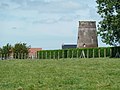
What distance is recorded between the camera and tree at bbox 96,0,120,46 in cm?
5187

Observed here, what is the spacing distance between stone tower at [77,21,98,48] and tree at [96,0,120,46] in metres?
40.7

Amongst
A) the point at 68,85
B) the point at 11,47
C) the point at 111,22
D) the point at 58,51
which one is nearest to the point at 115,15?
the point at 111,22

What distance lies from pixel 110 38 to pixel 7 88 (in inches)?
1657

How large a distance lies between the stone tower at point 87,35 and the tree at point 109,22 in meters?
40.7

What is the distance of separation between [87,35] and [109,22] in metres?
43.6

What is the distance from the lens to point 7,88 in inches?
437

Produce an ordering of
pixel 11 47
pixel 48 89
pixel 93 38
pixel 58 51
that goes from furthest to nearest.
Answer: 1. pixel 11 47
2. pixel 93 38
3. pixel 58 51
4. pixel 48 89

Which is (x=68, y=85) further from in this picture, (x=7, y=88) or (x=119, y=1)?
(x=119, y=1)

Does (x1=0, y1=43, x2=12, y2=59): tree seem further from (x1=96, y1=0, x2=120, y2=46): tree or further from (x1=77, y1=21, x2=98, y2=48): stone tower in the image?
(x1=96, y1=0, x2=120, y2=46): tree

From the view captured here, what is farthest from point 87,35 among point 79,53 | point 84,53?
point 84,53

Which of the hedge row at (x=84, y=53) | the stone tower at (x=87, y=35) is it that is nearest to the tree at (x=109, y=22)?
the hedge row at (x=84, y=53)

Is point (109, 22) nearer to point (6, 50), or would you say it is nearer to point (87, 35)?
point (87, 35)

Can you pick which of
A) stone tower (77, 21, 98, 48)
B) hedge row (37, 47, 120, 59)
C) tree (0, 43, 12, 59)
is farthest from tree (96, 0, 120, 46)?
tree (0, 43, 12, 59)

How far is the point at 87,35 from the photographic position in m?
96.4
